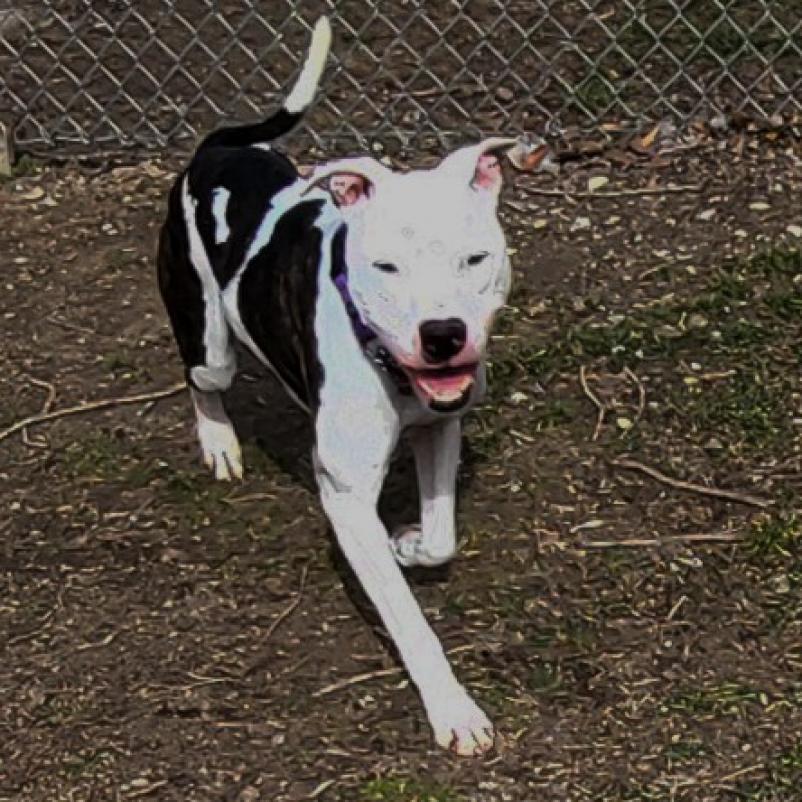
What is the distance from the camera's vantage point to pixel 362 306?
11.5 ft

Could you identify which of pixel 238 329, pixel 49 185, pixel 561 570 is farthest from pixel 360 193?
pixel 49 185

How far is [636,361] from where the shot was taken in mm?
5141

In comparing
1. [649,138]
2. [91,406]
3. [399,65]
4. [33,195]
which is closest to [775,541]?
[91,406]

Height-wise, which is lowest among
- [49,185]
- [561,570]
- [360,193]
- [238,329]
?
[49,185]

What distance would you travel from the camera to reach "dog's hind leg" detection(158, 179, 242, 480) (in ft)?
14.5

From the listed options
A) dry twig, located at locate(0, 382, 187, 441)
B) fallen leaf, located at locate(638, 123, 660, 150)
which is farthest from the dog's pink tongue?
fallen leaf, located at locate(638, 123, 660, 150)

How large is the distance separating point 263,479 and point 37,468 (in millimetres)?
561

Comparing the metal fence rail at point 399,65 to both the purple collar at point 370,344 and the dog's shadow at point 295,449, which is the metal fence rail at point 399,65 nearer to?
the dog's shadow at point 295,449

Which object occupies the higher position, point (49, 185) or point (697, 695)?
point (697, 695)

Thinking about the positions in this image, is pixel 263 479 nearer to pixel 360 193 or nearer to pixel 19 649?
pixel 19 649

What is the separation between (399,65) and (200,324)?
8.89 ft

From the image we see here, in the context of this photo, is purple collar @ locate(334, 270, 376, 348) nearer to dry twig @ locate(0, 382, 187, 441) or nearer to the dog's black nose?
the dog's black nose

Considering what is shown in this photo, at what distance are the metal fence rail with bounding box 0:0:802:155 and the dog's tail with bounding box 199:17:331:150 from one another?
1973mm

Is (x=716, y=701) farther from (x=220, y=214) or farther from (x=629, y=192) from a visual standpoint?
(x=629, y=192)
